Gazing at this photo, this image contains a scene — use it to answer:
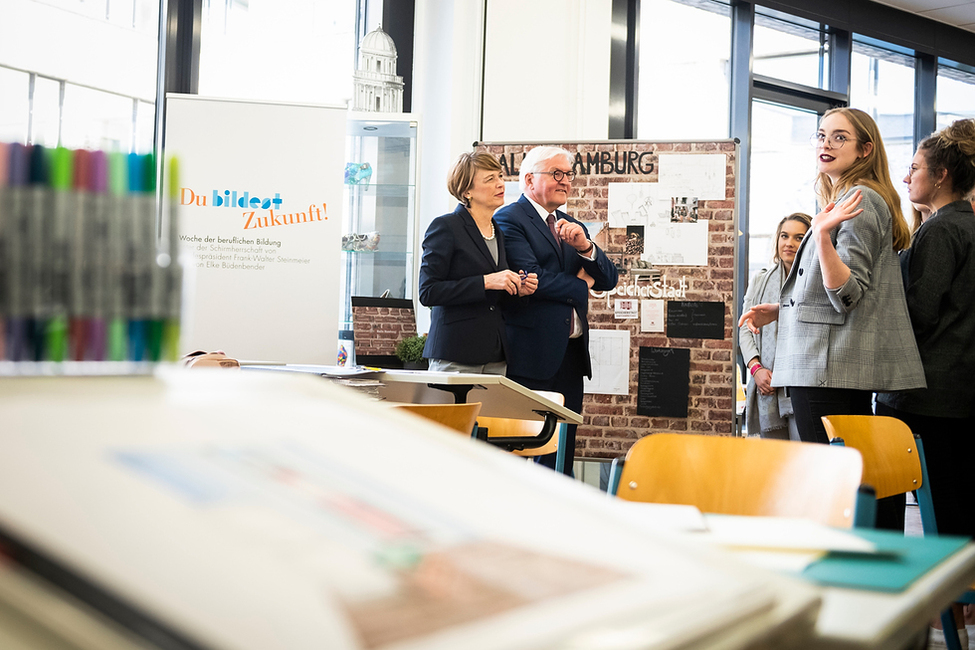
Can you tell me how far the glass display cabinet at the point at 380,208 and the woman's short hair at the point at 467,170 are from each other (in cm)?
134

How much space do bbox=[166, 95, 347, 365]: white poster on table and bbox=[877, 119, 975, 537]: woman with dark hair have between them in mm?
2804

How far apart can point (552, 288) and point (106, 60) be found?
9.04ft

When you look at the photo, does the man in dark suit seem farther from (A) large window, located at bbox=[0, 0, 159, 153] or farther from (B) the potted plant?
(A) large window, located at bbox=[0, 0, 159, 153]

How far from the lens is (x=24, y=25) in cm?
414

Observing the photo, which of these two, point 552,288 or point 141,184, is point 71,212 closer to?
point 141,184

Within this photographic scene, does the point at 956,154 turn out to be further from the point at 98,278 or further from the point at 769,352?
the point at 98,278

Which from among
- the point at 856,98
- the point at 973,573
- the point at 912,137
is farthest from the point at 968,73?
the point at 973,573

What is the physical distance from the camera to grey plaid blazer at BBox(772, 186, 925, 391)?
2.48m

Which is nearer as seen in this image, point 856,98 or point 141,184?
point 141,184

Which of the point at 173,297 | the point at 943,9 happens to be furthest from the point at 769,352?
the point at 943,9

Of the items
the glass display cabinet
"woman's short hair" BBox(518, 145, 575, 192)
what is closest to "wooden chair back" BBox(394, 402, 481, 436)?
"woman's short hair" BBox(518, 145, 575, 192)

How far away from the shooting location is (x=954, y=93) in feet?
24.3

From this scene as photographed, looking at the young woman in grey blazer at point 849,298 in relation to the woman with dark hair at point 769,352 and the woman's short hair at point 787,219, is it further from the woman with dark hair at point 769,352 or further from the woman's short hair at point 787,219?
the woman's short hair at point 787,219

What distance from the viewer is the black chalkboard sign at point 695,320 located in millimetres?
4453
